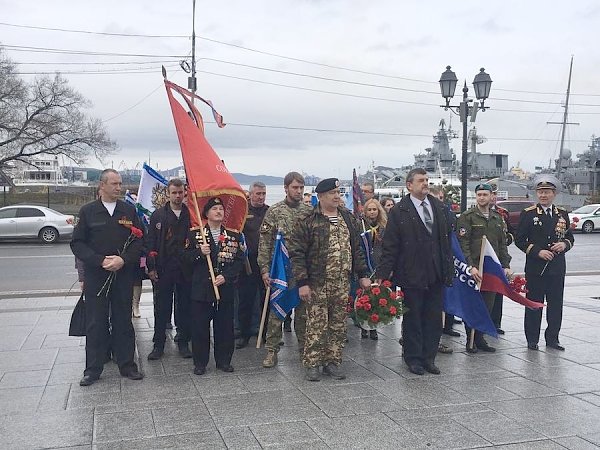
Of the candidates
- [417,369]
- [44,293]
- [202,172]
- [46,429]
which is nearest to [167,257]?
[202,172]

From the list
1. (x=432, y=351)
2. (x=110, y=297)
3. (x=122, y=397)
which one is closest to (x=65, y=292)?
(x=110, y=297)

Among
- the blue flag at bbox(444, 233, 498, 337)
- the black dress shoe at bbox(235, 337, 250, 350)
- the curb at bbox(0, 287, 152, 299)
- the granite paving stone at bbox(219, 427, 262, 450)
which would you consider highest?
the blue flag at bbox(444, 233, 498, 337)

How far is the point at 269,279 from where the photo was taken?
660 centimetres

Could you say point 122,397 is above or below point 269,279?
below

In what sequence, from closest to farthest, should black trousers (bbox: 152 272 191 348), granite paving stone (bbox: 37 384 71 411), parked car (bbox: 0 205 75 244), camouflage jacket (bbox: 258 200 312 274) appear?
granite paving stone (bbox: 37 384 71 411) < camouflage jacket (bbox: 258 200 312 274) < black trousers (bbox: 152 272 191 348) < parked car (bbox: 0 205 75 244)

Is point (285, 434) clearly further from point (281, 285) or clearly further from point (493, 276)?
point (493, 276)

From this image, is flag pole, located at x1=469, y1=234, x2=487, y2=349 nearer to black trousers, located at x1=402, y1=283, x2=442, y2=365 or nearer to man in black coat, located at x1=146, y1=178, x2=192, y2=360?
black trousers, located at x1=402, y1=283, x2=442, y2=365

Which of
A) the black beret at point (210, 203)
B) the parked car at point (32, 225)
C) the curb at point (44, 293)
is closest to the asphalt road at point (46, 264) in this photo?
the parked car at point (32, 225)

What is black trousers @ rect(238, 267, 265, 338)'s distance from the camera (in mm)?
7918

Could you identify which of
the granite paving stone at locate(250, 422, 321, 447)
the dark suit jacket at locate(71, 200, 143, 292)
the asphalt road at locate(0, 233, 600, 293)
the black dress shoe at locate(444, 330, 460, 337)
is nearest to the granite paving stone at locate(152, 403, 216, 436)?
the granite paving stone at locate(250, 422, 321, 447)

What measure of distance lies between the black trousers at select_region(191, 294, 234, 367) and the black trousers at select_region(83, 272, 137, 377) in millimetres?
627

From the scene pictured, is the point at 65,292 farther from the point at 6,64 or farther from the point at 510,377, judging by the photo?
the point at 6,64

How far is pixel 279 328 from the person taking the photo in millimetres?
6758

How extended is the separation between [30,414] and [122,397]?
75cm
